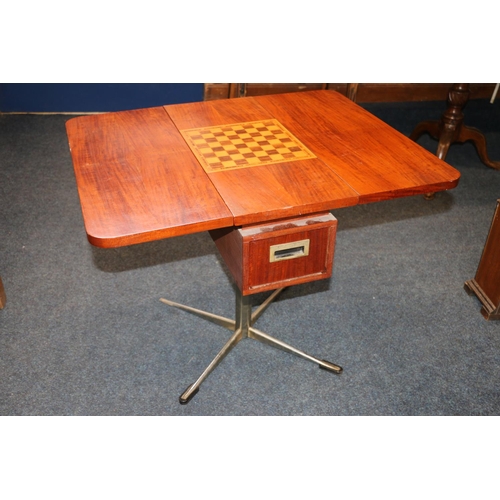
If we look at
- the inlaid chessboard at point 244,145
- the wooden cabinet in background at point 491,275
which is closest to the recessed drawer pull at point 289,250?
the inlaid chessboard at point 244,145

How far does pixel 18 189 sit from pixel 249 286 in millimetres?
1883

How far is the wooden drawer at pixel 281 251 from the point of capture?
138cm

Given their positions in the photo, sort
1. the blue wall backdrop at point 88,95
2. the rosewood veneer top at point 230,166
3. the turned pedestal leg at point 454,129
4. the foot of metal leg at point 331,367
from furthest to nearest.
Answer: the blue wall backdrop at point 88,95
the turned pedestal leg at point 454,129
the foot of metal leg at point 331,367
the rosewood veneer top at point 230,166

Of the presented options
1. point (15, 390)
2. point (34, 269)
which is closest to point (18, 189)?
point (34, 269)

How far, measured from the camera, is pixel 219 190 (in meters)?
1.37

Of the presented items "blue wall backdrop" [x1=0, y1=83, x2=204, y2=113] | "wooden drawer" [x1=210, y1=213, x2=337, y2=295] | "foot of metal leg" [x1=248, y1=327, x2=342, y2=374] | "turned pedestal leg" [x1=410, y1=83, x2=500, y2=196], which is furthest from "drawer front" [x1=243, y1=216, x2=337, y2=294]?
"blue wall backdrop" [x1=0, y1=83, x2=204, y2=113]

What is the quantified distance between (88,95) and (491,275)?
2.82 m

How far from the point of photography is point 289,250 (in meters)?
1.46

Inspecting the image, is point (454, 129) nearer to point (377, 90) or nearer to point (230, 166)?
point (377, 90)

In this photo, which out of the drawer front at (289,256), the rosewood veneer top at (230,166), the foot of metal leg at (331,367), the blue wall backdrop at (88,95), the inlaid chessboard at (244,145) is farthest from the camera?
the blue wall backdrop at (88,95)

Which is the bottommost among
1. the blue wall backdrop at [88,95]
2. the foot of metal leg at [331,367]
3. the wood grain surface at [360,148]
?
the foot of metal leg at [331,367]

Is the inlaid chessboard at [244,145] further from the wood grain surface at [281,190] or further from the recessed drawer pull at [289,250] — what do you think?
the recessed drawer pull at [289,250]

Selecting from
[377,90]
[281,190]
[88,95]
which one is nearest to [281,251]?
[281,190]

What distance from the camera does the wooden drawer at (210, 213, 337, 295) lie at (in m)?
1.38
